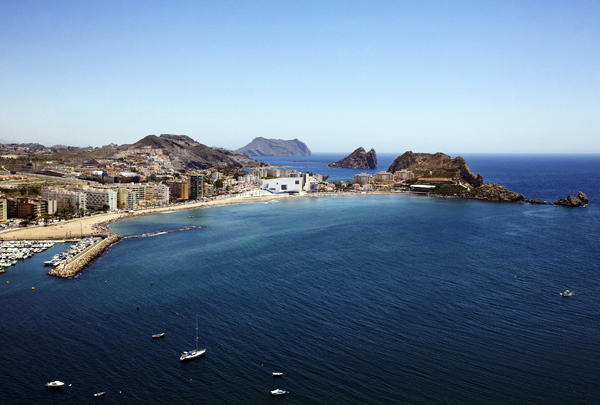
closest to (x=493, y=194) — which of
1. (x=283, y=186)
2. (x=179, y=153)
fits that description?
(x=283, y=186)

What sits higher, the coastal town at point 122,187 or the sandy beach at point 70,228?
the coastal town at point 122,187

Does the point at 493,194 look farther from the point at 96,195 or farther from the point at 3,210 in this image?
the point at 3,210

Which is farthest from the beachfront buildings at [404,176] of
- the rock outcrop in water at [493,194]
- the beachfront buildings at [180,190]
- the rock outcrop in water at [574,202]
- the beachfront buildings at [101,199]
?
the beachfront buildings at [101,199]

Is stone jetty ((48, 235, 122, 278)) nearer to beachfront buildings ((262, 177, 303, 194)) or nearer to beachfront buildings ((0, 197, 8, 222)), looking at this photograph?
beachfront buildings ((0, 197, 8, 222))

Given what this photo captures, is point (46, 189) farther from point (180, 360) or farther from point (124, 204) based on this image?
point (180, 360)

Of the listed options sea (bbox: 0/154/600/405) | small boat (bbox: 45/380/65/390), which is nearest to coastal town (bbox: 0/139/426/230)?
sea (bbox: 0/154/600/405)

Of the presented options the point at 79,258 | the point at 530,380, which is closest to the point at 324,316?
the point at 530,380

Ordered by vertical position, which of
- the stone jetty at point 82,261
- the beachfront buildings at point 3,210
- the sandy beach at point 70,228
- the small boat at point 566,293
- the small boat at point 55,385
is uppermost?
the beachfront buildings at point 3,210

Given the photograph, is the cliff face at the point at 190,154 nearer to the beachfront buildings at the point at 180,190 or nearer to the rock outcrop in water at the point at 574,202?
the beachfront buildings at the point at 180,190
